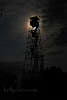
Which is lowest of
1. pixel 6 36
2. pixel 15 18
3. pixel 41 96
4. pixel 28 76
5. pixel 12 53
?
pixel 41 96

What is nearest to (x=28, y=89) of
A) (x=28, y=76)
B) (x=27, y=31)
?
(x=28, y=76)

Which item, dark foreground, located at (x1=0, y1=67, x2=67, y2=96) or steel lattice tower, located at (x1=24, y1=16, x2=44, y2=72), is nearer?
dark foreground, located at (x1=0, y1=67, x2=67, y2=96)

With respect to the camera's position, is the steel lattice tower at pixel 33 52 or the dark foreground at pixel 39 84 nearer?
the dark foreground at pixel 39 84

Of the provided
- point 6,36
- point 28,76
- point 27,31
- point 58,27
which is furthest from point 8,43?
point 58,27

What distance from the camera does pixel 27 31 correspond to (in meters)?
6.34

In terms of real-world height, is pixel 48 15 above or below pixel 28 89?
above

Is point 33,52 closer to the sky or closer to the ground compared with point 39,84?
closer to the sky

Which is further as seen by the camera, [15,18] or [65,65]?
[15,18]

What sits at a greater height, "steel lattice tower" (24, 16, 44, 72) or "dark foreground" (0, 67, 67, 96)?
"steel lattice tower" (24, 16, 44, 72)

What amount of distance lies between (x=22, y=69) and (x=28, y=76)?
28 cm

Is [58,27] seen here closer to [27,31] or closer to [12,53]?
[27,31]

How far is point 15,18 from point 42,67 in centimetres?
173

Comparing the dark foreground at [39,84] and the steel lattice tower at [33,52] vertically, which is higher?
the steel lattice tower at [33,52]

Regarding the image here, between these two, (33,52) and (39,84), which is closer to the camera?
(39,84)
